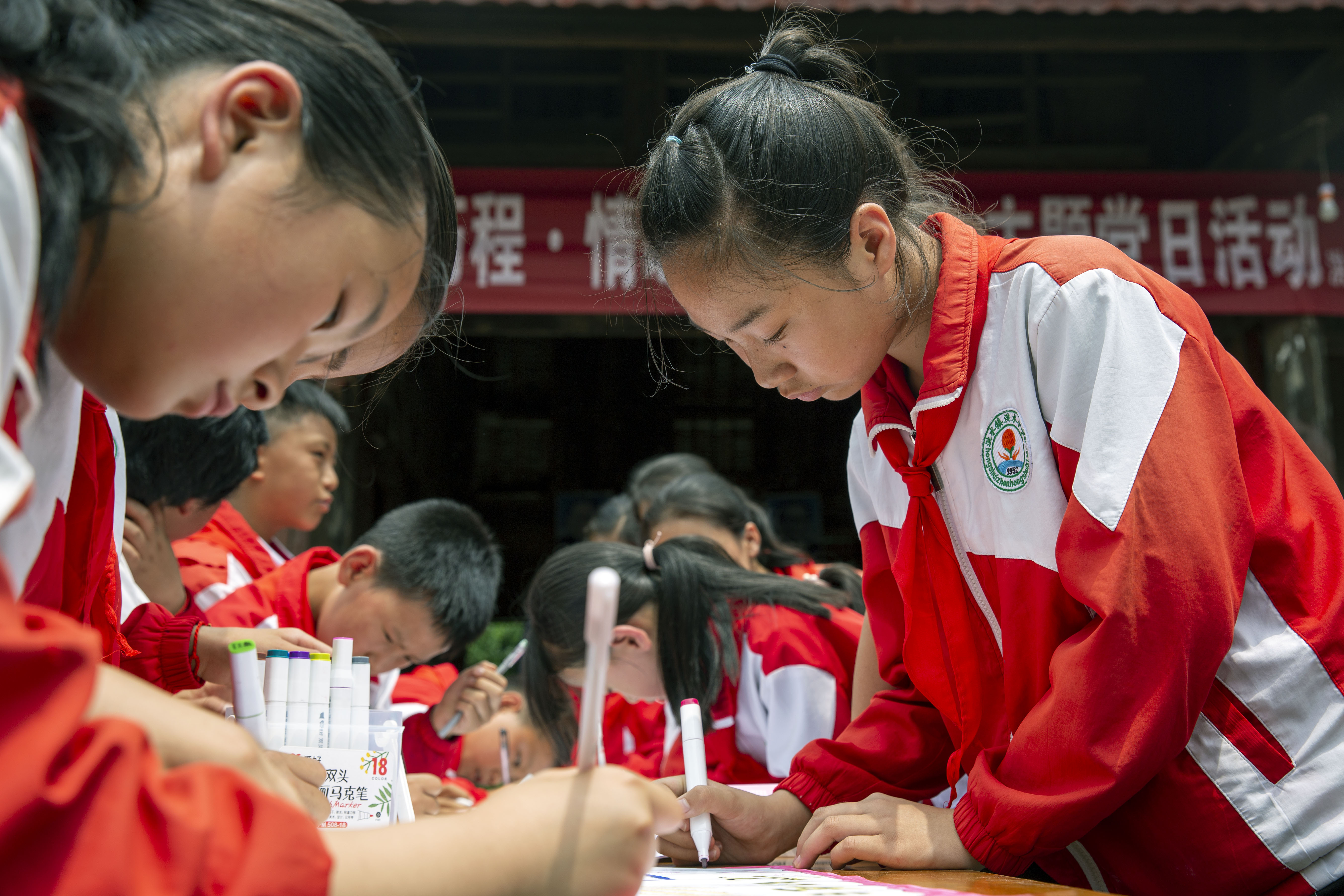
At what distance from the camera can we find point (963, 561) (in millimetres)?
1016

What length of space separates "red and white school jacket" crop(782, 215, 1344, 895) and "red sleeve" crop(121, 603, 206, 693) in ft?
3.00

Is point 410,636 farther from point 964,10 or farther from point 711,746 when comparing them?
point 964,10

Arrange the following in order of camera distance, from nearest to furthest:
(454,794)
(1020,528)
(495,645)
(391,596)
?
(1020,528), (454,794), (391,596), (495,645)

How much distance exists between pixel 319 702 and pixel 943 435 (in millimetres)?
631

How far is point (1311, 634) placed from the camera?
836 mm

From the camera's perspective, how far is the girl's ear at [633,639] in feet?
5.97

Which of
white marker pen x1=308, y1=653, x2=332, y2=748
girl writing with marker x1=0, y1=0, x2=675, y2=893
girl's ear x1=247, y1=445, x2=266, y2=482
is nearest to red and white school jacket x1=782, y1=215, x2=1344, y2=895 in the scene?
girl writing with marker x1=0, y1=0, x2=675, y2=893

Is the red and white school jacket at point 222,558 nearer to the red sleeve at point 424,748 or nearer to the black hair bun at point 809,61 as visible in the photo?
the red sleeve at point 424,748

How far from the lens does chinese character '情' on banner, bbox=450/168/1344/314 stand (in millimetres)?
3088

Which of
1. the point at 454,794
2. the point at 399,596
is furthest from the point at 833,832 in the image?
the point at 399,596

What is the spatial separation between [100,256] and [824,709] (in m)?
1.48

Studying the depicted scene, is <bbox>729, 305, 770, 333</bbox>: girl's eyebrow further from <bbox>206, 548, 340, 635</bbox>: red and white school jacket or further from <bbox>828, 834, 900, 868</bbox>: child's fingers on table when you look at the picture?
<bbox>206, 548, 340, 635</bbox>: red and white school jacket

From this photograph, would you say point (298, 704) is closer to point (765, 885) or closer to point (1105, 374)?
point (765, 885)

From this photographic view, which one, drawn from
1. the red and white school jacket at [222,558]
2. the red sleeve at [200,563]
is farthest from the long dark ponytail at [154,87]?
the red sleeve at [200,563]
